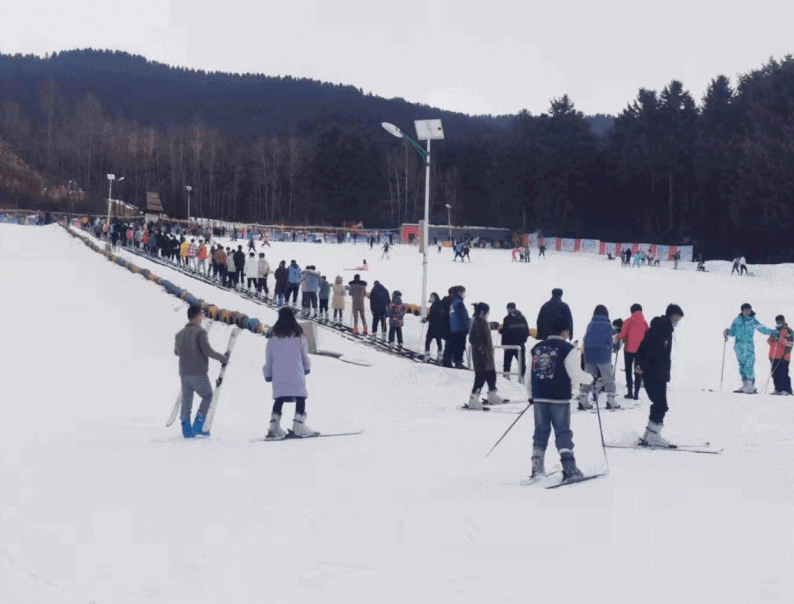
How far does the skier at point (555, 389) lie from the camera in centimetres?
867

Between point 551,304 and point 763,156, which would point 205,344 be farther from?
point 763,156

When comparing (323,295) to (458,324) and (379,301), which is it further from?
(458,324)

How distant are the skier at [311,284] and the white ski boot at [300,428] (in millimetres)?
15834

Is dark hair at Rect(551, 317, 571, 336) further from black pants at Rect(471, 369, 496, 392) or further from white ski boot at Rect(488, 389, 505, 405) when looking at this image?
white ski boot at Rect(488, 389, 505, 405)

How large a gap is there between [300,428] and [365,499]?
2.83 metres

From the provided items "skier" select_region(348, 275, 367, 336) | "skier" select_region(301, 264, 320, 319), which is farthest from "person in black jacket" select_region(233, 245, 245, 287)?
"skier" select_region(348, 275, 367, 336)

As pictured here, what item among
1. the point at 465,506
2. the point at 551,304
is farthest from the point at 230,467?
the point at 551,304

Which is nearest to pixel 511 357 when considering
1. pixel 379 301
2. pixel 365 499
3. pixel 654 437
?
pixel 654 437

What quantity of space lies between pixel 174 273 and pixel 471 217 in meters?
90.9

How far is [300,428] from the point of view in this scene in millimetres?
11211

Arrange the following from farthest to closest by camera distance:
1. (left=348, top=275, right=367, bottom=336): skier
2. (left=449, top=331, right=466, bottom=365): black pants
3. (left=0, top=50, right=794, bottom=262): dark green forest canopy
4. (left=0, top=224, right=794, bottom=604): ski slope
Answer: (left=0, top=50, right=794, bottom=262): dark green forest canopy → (left=348, top=275, right=367, bottom=336): skier → (left=449, top=331, right=466, bottom=365): black pants → (left=0, top=224, right=794, bottom=604): ski slope

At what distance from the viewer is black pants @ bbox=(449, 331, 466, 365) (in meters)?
18.4

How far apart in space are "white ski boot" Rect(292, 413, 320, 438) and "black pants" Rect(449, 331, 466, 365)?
7225 mm

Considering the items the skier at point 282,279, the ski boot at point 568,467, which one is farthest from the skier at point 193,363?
the skier at point 282,279
